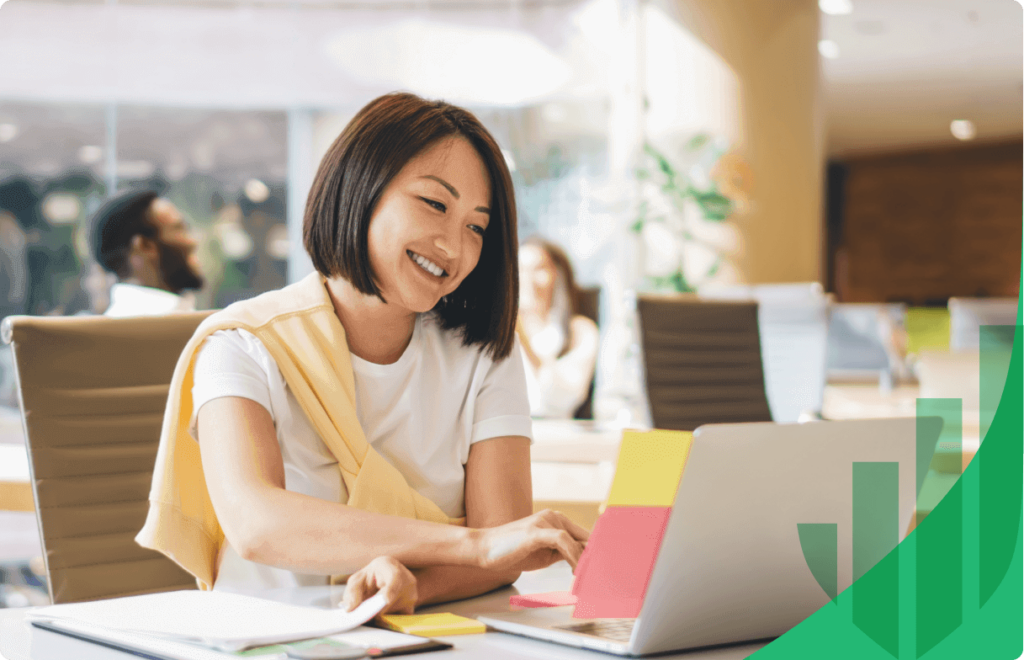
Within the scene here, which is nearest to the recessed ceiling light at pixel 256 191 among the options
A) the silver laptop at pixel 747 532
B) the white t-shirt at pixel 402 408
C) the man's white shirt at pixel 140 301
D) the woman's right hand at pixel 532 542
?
the man's white shirt at pixel 140 301

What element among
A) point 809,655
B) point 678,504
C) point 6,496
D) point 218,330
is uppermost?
point 218,330

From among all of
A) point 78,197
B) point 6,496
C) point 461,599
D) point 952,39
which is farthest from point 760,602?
point 952,39

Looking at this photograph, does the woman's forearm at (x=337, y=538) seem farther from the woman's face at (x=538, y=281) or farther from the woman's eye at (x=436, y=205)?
the woman's face at (x=538, y=281)

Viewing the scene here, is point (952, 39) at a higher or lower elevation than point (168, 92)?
higher

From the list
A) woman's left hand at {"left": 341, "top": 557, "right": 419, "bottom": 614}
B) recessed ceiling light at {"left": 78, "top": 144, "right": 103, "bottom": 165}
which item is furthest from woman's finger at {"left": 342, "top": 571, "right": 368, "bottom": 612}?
recessed ceiling light at {"left": 78, "top": 144, "right": 103, "bottom": 165}

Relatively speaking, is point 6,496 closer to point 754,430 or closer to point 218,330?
point 218,330

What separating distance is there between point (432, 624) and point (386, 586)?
60 millimetres

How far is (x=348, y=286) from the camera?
122 cm

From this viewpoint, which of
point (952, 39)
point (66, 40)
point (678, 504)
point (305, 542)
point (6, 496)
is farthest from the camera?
point (952, 39)

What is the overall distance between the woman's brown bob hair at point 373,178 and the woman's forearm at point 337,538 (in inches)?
12.7

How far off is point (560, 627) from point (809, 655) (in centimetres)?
21

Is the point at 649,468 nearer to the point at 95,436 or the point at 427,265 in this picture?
the point at 427,265

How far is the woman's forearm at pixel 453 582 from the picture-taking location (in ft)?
3.15

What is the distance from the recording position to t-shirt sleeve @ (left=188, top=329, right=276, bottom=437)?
1.06 m
